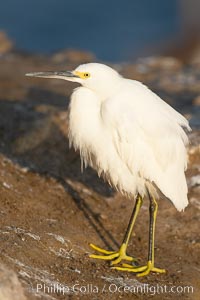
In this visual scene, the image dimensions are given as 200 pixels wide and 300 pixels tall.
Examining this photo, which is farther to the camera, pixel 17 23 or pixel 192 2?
pixel 17 23

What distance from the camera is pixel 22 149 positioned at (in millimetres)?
9422

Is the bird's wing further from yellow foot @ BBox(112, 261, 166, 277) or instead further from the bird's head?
yellow foot @ BBox(112, 261, 166, 277)

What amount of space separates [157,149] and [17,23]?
32104 millimetres

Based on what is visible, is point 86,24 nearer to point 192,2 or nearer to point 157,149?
point 192,2

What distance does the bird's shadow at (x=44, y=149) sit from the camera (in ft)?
29.1

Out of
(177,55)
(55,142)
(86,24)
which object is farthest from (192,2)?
(55,142)

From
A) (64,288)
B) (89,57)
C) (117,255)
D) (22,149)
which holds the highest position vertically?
(89,57)

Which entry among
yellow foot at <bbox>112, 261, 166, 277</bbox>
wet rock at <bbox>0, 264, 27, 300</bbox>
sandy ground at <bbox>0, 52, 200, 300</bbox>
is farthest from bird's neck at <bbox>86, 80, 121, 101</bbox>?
wet rock at <bbox>0, 264, 27, 300</bbox>

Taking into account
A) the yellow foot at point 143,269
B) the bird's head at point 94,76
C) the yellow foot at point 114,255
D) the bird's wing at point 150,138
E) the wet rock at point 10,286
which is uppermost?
the bird's head at point 94,76

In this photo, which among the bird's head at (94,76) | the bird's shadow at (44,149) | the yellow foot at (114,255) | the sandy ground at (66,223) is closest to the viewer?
the sandy ground at (66,223)

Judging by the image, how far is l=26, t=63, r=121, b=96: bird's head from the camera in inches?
276

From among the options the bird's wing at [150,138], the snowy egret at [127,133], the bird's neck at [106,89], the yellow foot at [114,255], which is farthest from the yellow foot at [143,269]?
the bird's neck at [106,89]

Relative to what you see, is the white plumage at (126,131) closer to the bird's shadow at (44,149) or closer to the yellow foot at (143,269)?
the yellow foot at (143,269)

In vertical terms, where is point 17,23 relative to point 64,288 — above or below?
above
